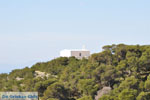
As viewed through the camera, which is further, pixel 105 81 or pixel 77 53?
pixel 77 53

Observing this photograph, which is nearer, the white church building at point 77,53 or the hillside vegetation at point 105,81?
the hillside vegetation at point 105,81

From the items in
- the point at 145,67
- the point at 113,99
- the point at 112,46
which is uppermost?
the point at 112,46

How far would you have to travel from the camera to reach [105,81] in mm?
26750

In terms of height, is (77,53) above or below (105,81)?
above

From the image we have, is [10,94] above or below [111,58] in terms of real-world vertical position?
below

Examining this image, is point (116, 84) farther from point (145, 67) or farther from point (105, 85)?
point (145, 67)

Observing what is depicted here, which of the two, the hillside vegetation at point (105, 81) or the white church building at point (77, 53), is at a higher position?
the white church building at point (77, 53)

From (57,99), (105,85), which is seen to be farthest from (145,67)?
(57,99)

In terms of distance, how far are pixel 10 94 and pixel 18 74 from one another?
14.6m

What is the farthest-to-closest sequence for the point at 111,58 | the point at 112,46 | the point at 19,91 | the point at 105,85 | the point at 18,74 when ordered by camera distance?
the point at 18,74, the point at 112,46, the point at 111,58, the point at 105,85, the point at 19,91

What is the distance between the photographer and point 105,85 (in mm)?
26719

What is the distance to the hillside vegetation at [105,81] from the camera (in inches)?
922

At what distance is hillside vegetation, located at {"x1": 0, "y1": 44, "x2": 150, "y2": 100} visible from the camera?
2341cm

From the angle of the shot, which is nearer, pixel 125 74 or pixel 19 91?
pixel 19 91
